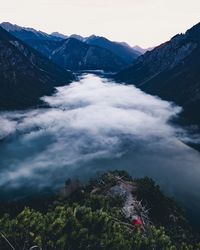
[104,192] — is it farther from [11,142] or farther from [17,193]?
[11,142]

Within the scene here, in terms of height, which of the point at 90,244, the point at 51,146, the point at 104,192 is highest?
the point at 90,244

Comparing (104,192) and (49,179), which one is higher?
(104,192)

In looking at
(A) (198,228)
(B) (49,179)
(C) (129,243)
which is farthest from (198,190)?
(C) (129,243)

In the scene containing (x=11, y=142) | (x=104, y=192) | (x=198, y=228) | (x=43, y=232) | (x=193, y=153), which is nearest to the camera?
(x=43, y=232)

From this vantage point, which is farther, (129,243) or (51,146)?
(51,146)

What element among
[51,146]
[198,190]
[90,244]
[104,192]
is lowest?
[51,146]

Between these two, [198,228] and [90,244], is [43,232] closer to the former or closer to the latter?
[90,244]

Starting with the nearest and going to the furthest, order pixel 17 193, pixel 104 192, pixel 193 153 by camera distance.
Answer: pixel 104 192 < pixel 17 193 < pixel 193 153

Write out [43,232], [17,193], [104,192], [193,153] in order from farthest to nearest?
[193,153], [17,193], [104,192], [43,232]

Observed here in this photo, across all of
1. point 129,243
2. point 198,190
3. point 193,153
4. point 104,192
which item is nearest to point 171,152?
point 193,153
